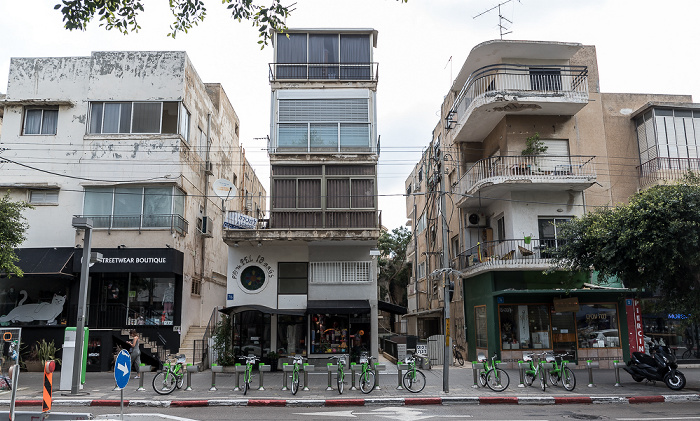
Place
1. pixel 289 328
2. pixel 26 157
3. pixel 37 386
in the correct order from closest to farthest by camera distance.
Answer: pixel 37 386, pixel 289 328, pixel 26 157

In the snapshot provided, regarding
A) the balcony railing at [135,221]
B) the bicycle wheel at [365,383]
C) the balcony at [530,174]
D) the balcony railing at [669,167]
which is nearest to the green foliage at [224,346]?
the balcony railing at [135,221]

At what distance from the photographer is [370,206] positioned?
70.5 feet

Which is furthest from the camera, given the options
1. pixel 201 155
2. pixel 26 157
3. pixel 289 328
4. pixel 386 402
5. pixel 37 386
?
pixel 201 155

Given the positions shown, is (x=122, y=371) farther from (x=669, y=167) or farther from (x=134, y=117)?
(x=669, y=167)

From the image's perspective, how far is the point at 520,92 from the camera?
22219 mm

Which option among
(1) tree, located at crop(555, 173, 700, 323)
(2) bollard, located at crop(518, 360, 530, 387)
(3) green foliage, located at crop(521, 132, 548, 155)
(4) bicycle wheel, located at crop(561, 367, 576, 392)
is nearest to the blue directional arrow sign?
(2) bollard, located at crop(518, 360, 530, 387)

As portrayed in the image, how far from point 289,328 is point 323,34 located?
490 inches

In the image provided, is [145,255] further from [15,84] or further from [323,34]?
[323,34]

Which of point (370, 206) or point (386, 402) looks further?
point (370, 206)

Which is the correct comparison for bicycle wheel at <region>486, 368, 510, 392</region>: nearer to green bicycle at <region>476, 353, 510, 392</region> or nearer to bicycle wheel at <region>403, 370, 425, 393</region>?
green bicycle at <region>476, 353, 510, 392</region>

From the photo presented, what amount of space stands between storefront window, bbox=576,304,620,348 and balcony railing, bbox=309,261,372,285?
8.65 metres

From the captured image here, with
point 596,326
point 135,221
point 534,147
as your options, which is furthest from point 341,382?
point 534,147

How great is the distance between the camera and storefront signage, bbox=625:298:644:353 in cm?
2120

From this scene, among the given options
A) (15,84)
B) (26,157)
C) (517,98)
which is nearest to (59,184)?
(26,157)
